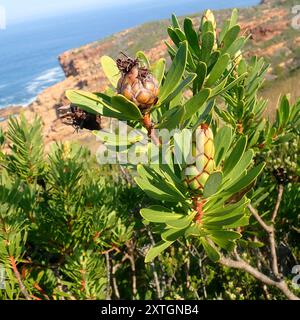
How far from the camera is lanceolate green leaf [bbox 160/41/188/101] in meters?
0.78

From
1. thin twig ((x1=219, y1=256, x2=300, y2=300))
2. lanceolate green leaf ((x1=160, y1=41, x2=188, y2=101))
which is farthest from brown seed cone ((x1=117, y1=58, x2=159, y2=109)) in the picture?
thin twig ((x1=219, y1=256, x2=300, y2=300))

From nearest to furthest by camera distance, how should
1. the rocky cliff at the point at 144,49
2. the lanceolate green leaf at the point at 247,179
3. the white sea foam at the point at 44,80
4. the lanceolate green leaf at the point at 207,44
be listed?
1. the lanceolate green leaf at the point at 247,179
2. the lanceolate green leaf at the point at 207,44
3. the rocky cliff at the point at 144,49
4. the white sea foam at the point at 44,80

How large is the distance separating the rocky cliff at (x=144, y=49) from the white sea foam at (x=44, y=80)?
486cm

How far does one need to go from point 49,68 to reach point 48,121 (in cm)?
3246

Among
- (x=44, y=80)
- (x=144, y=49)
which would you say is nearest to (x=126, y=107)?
(x=144, y=49)

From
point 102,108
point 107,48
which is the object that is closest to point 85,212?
point 102,108

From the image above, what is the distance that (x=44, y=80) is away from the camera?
55844 millimetres

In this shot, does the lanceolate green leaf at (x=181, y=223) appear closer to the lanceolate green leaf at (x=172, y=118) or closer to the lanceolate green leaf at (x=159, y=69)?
the lanceolate green leaf at (x=172, y=118)

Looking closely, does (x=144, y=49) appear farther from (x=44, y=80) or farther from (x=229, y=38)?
(x=229, y=38)

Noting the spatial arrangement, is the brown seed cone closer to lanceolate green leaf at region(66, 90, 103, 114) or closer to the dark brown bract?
lanceolate green leaf at region(66, 90, 103, 114)

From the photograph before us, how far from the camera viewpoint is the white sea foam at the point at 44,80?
50.7m

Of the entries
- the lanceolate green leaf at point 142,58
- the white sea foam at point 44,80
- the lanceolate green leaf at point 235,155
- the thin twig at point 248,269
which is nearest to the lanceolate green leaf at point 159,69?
the lanceolate green leaf at point 142,58

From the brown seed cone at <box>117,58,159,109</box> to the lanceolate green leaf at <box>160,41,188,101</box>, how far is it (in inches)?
0.9

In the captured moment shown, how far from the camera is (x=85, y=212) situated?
5.43ft
